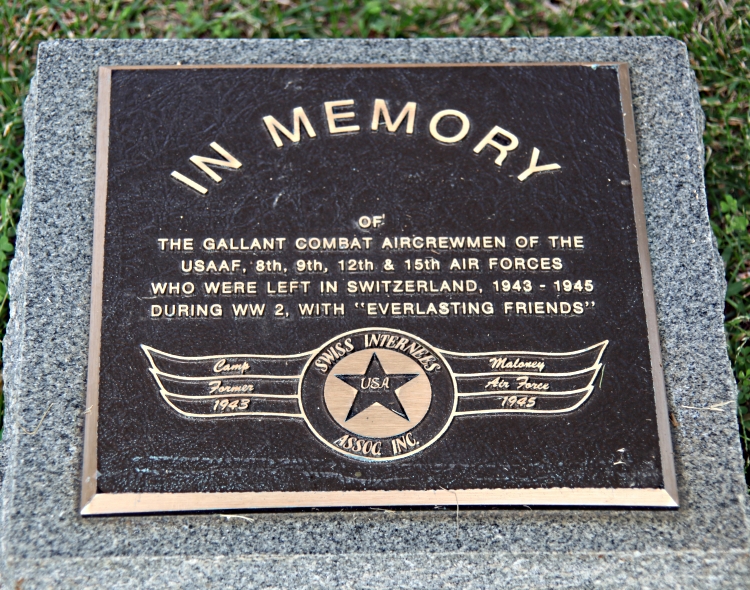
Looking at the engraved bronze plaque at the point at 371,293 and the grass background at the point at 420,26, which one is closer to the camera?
the engraved bronze plaque at the point at 371,293

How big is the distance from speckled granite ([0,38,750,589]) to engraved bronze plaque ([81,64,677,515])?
0.31 ft

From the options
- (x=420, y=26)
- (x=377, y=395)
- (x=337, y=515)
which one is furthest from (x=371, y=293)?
(x=420, y=26)

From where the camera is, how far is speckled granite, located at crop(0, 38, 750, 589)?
2.05 meters

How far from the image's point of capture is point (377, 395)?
84.0 inches

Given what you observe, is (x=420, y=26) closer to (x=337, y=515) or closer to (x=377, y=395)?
(x=377, y=395)

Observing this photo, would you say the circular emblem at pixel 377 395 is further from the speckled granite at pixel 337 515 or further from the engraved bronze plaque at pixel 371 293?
the speckled granite at pixel 337 515

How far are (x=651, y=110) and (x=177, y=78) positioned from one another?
5.77 feet

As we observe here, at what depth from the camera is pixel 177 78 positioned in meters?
2.48

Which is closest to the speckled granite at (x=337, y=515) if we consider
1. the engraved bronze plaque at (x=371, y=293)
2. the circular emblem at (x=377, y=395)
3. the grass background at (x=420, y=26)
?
the engraved bronze plaque at (x=371, y=293)

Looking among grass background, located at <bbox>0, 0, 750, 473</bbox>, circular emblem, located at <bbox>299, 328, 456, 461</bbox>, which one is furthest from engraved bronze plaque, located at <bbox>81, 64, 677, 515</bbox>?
grass background, located at <bbox>0, 0, 750, 473</bbox>

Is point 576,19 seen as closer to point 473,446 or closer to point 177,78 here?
point 177,78

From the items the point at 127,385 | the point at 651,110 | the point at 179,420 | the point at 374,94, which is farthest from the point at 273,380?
the point at 651,110

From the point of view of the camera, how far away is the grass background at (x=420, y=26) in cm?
288

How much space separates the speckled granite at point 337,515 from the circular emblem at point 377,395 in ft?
0.75
